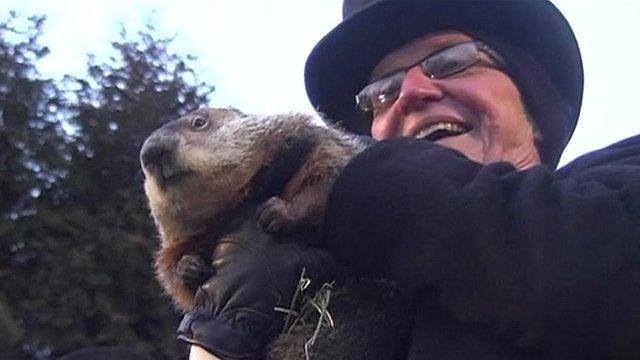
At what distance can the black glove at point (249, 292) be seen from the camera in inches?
83.1

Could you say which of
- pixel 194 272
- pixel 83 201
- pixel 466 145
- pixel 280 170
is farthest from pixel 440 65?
pixel 83 201

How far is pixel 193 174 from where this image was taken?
88.7 inches

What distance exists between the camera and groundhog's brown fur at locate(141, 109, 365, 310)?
88.2 inches

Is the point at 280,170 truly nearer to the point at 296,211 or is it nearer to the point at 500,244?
the point at 296,211

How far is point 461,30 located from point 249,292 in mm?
1015

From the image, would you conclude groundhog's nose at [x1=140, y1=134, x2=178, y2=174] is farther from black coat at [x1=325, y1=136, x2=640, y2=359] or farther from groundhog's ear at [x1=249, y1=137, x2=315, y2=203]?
black coat at [x1=325, y1=136, x2=640, y2=359]

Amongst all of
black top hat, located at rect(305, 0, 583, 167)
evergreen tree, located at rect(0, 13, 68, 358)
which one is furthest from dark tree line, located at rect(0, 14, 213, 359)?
black top hat, located at rect(305, 0, 583, 167)

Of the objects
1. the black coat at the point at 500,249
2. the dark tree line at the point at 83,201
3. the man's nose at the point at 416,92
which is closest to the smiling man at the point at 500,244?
Answer: the black coat at the point at 500,249

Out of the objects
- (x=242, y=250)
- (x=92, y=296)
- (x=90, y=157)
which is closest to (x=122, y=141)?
(x=90, y=157)

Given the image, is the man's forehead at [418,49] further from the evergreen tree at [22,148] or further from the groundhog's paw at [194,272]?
the evergreen tree at [22,148]

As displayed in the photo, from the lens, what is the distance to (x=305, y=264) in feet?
7.05

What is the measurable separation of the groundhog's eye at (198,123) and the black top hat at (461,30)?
616 millimetres

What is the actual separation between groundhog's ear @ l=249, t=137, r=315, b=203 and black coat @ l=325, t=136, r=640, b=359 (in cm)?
16

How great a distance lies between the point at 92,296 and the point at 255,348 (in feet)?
28.7
